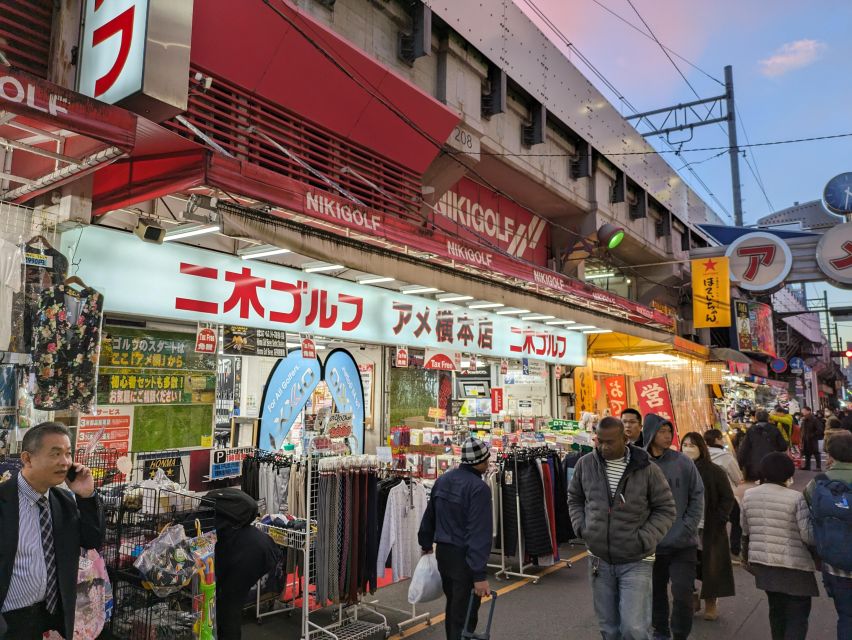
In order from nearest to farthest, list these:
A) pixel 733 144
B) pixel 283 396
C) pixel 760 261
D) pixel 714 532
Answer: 1. pixel 714 532
2. pixel 283 396
3. pixel 760 261
4. pixel 733 144

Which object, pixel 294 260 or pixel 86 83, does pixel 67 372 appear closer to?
pixel 86 83

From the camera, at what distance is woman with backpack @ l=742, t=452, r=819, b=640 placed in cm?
422

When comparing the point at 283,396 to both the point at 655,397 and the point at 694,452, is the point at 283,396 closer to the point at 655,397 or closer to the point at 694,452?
the point at 694,452

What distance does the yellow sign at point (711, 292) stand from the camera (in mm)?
17234

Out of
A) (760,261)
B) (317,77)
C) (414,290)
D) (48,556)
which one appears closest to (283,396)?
(414,290)

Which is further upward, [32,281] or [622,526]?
[32,281]

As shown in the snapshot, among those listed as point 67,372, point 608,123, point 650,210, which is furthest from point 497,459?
point 650,210

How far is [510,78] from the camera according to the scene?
1199 cm

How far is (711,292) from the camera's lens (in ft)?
57.5

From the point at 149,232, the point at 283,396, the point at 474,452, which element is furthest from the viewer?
the point at 283,396

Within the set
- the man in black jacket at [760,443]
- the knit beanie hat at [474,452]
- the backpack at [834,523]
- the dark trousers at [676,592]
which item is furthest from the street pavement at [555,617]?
the man in black jacket at [760,443]

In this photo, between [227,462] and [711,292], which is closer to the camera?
[227,462]

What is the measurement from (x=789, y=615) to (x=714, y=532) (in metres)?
→ 1.32

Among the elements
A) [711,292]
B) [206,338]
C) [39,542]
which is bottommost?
[39,542]
